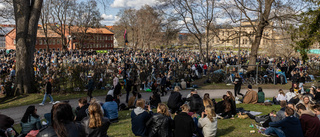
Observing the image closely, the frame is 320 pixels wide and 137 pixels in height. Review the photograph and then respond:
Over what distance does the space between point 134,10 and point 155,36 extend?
38.0 ft

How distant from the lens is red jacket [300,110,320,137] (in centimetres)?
594

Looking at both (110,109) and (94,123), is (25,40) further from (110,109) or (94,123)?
(94,123)

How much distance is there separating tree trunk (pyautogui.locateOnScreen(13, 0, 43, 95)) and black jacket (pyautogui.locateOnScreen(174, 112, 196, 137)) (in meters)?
12.3

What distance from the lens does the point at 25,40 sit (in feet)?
48.1

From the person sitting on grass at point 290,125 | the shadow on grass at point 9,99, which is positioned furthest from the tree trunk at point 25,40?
the person sitting on grass at point 290,125

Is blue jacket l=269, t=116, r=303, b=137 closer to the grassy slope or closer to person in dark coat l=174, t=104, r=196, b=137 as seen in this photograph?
the grassy slope

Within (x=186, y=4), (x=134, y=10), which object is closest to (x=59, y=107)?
(x=186, y=4)

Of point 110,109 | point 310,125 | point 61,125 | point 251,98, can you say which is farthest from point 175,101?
point 61,125

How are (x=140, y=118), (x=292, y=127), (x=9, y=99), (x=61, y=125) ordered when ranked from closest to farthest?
(x=61, y=125)
(x=292, y=127)
(x=140, y=118)
(x=9, y=99)

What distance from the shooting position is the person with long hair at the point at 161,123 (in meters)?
6.03

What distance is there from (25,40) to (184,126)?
1301 cm

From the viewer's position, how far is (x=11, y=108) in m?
12.0

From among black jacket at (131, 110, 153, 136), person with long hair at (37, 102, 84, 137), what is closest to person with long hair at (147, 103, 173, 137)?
black jacket at (131, 110, 153, 136)

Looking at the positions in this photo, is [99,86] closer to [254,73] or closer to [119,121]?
[119,121]
